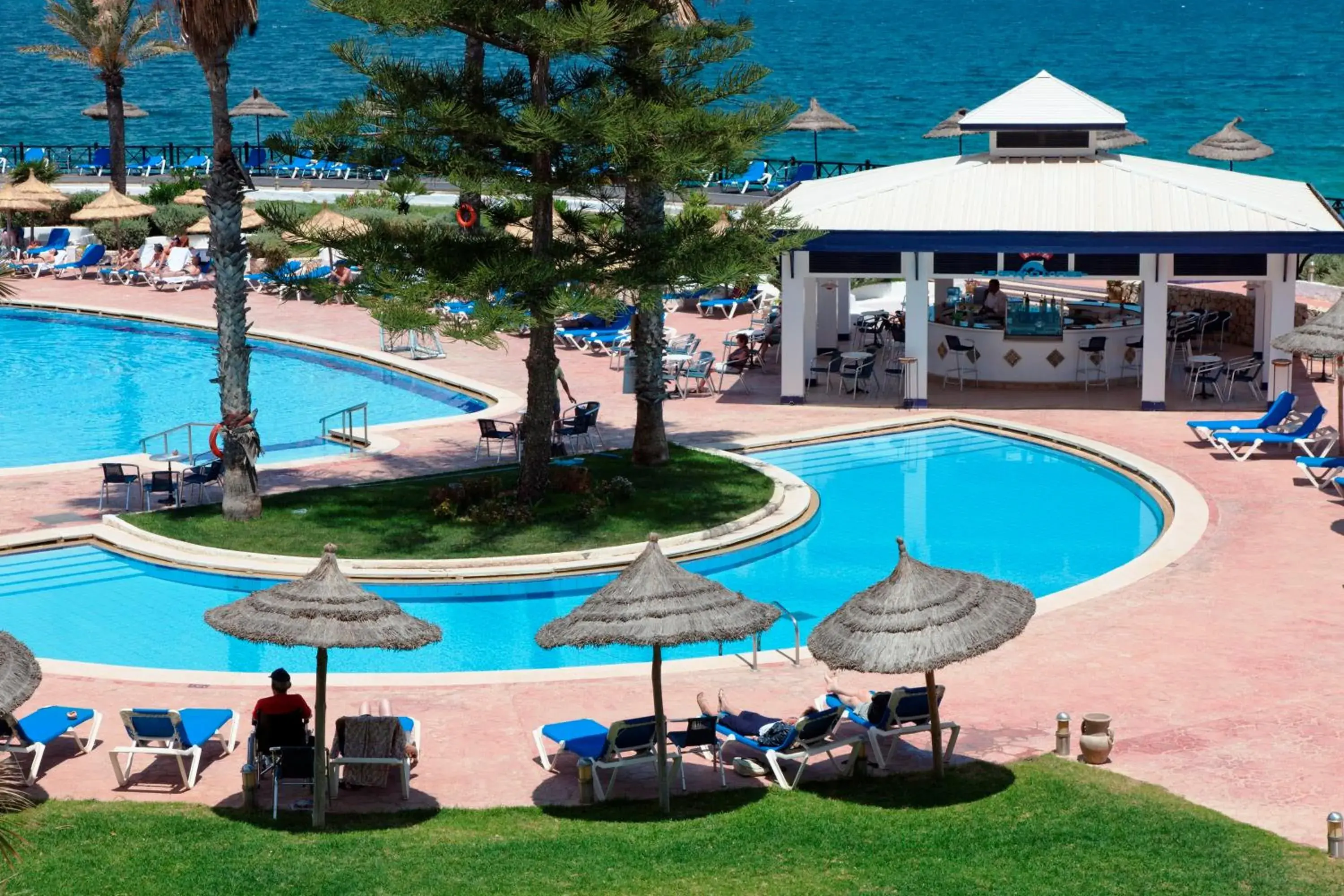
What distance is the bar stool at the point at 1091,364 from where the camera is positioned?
2827 centimetres

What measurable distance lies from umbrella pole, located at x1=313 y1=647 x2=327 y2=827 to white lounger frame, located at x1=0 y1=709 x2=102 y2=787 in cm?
215

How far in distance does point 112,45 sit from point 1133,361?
2729cm

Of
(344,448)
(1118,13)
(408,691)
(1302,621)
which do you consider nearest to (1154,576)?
(1302,621)

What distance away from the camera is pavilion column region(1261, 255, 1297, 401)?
26.0m

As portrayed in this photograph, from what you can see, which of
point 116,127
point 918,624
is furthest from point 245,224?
point 918,624

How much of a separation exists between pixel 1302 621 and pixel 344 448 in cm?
1391

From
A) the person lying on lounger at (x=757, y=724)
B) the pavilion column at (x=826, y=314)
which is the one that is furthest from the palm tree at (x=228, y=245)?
the pavilion column at (x=826, y=314)

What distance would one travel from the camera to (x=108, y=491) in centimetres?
2264

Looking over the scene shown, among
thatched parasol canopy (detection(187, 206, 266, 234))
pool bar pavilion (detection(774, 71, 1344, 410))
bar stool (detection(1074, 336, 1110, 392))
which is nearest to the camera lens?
pool bar pavilion (detection(774, 71, 1344, 410))

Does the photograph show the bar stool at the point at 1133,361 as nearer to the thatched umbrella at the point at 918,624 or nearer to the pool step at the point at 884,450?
the pool step at the point at 884,450

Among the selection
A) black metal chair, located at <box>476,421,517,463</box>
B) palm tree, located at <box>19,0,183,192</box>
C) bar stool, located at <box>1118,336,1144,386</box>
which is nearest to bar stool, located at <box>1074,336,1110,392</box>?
bar stool, located at <box>1118,336,1144,386</box>

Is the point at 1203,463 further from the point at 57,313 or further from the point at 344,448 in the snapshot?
the point at 57,313

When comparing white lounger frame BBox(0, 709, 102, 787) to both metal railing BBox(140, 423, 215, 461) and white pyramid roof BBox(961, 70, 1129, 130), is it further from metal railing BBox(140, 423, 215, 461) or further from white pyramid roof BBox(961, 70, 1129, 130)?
white pyramid roof BBox(961, 70, 1129, 130)

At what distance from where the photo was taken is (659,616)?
12.3 metres
